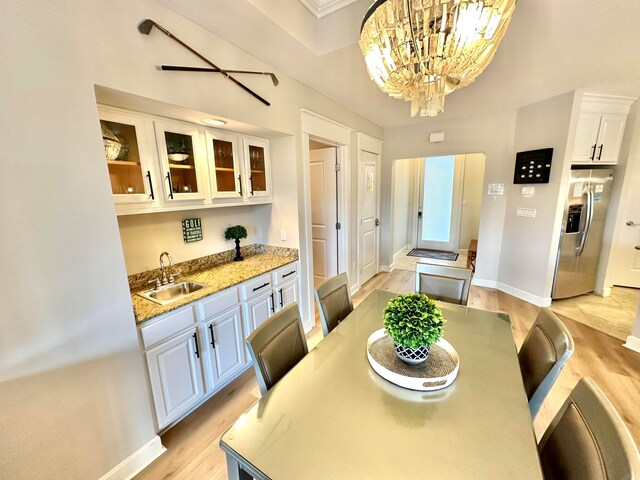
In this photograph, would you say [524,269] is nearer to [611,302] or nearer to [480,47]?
[611,302]

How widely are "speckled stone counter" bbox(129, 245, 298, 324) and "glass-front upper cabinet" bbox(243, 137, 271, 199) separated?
0.62 meters

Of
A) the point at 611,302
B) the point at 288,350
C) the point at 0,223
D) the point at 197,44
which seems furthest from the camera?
the point at 611,302

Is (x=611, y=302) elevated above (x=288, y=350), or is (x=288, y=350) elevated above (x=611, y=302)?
(x=288, y=350)

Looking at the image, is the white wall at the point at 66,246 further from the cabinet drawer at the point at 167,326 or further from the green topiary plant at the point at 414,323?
the green topiary plant at the point at 414,323

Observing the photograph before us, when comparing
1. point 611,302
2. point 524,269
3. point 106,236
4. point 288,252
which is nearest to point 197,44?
point 106,236

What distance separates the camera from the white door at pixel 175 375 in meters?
1.53

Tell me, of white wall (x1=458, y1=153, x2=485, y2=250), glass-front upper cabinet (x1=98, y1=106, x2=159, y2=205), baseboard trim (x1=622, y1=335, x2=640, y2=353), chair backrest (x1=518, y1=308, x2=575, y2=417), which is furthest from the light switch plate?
glass-front upper cabinet (x1=98, y1=106, x2=159, y2=205)

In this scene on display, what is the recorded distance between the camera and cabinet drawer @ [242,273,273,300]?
2051 millimetres

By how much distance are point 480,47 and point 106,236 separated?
1809 millimetres

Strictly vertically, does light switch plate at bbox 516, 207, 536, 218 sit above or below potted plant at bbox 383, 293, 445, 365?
above

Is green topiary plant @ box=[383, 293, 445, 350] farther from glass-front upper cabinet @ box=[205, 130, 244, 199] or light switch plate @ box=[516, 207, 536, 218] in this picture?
light switch plate @ box=[516, 207, 536, 218]

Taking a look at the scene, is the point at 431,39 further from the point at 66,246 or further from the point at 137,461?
the point at 137,461

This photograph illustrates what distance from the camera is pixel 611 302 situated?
3312 millimetres

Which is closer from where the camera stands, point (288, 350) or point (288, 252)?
point (288, 350)
